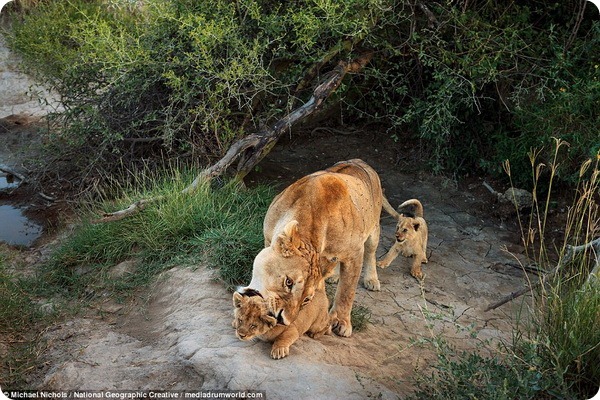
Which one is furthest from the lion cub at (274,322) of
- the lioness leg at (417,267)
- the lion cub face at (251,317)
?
the lioness leg at (417,267)

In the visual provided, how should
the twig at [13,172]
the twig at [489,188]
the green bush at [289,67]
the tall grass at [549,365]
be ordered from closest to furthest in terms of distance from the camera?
the tall grass at [549,365], the green bush at [289,67], the twig at [489,188], the twig at [13,172]

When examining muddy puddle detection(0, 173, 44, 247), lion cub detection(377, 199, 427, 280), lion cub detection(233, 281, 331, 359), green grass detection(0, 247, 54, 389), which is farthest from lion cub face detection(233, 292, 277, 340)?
muddy puddle detection(0, 173, 44, 247)

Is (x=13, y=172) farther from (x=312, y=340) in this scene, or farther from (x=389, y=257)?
(x=312, y=340)

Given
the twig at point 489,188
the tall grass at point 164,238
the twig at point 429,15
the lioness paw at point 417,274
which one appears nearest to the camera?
the tall grass at point 164,238

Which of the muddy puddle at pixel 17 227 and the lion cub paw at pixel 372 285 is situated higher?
the lion cub paw at pixel 372 285

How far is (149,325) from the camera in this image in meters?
5.92

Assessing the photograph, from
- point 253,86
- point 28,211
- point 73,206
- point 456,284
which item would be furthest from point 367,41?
point 28,211

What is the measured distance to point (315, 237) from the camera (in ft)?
16.7

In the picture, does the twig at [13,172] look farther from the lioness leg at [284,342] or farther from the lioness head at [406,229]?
the lioness leg at [284,342]

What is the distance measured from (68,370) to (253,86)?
4.06 meters

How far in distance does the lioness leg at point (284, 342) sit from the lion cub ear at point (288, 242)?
0.62 metres

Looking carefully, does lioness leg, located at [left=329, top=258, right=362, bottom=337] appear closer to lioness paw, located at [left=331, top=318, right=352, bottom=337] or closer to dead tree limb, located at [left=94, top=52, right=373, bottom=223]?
lioness paw, located at [left=331, top=318, right=352, bottom=337]

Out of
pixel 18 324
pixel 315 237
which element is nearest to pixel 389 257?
pixel 315 237

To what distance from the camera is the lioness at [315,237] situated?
15.3 feet
